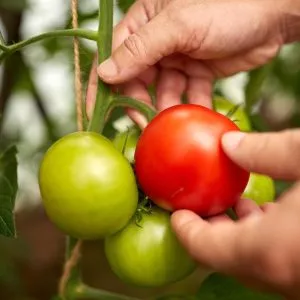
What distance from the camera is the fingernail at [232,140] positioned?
0.75 meters

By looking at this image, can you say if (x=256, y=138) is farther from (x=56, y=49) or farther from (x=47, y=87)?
(x=47, y=87)

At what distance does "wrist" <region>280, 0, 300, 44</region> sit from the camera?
1.08m

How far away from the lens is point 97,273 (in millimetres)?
1926

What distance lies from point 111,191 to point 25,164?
1.08 metres

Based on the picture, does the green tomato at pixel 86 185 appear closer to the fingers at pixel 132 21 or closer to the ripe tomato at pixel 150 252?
the ripe tomato at pixel 150 252

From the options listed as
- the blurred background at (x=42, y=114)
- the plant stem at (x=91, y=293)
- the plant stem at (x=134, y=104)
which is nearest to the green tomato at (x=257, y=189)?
the plant stem at (x=134, y=104)

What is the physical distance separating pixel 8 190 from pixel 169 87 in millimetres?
305

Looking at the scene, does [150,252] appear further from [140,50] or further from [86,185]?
[140,50]

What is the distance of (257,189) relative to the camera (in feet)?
2.97

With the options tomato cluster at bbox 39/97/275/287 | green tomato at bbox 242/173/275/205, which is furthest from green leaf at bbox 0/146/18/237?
green tomato at bbox 242/173/275/205

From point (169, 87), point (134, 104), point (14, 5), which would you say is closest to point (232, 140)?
point (134, 104)

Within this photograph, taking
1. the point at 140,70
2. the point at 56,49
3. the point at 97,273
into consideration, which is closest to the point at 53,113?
the point at 56,49

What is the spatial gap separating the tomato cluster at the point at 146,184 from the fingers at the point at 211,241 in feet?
0.17

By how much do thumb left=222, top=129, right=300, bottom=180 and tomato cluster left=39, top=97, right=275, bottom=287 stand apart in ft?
0.08
